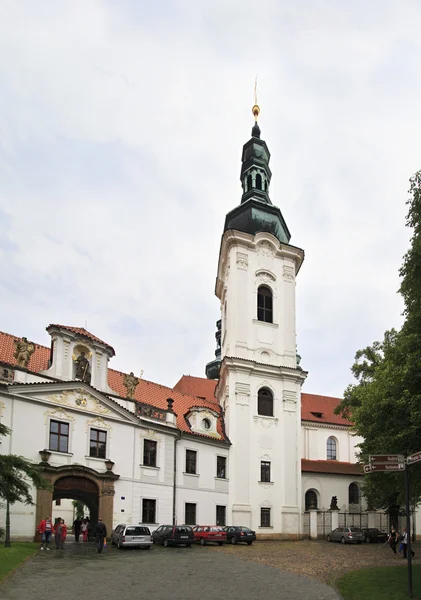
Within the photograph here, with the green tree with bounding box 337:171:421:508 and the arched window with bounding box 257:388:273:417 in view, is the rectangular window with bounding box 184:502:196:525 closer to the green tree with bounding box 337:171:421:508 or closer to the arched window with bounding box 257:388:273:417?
the arched window with bounding box 257:388:273:417

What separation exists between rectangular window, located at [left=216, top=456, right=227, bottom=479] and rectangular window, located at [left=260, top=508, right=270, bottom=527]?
358 cm

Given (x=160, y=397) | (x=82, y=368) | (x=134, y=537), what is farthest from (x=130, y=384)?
(x=134, y=537)

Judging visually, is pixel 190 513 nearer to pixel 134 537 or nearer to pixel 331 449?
pixel 134 537

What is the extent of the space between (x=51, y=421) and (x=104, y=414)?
11.1 ft

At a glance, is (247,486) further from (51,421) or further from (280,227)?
(280,227)

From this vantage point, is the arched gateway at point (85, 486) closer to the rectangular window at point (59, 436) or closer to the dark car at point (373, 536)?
the rectangular window at point (59, 436)

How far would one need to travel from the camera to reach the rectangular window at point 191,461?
38000 mm

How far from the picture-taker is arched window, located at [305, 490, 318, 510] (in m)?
47.9

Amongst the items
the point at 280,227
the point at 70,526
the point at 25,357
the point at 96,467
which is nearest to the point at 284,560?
the point at 96,467

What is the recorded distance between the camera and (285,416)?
143 ft

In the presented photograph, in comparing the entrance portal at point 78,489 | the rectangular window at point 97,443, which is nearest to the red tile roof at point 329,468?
the entrance portal at point 78,489

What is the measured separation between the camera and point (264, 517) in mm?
40625

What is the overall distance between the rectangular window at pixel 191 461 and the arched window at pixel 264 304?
11824 mm

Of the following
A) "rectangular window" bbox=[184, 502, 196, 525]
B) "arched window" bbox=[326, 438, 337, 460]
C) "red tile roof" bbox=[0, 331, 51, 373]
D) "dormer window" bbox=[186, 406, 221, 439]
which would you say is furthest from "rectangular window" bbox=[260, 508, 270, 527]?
"arched window" bbox=[326, 438, 337, 460]
